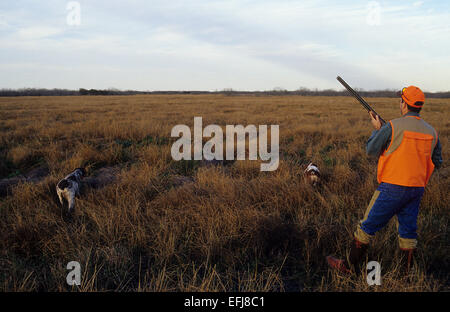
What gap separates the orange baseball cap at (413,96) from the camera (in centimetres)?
222

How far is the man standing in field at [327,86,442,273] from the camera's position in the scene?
2.15 m

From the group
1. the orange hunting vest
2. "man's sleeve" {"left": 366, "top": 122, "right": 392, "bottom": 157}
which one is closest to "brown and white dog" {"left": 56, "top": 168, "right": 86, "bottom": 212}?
"man's sleeve" {"left": 366, "top": 122, "right": 392, "bottom": 157}

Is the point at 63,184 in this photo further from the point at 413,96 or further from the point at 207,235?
the point at 413,96

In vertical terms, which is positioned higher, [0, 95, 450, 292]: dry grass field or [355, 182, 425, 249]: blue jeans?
[355, 182, 425, 249]: blue jeans

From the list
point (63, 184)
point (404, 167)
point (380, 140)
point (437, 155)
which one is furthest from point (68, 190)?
point (437, 155)

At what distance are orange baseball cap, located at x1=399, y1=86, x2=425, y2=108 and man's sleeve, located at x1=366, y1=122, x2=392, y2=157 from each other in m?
0.29

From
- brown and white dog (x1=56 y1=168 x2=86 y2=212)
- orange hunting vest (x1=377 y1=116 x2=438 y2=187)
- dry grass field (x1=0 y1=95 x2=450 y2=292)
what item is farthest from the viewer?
brown and white dog (x1=56 y1=168 x2=86 y2=212)

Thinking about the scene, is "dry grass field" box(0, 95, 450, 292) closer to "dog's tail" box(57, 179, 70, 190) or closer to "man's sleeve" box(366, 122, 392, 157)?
"dog's tail" box(57, 179, 70, 190)

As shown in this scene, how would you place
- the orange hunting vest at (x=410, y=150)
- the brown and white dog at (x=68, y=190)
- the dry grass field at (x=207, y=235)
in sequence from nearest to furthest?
the orange hunting vest at (x=410, y=150)
the dry grass field at (x=207, y=235)
the brown and white dog at (x=68, y=190)

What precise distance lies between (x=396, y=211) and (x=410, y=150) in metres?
0.58

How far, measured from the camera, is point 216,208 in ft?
11.8

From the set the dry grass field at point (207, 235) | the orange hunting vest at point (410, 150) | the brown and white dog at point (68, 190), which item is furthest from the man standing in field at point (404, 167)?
the brown and white dog at point (68, 190)

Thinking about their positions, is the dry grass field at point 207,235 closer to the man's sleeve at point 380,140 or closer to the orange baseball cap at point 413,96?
the man's sleeve at point 380,140
